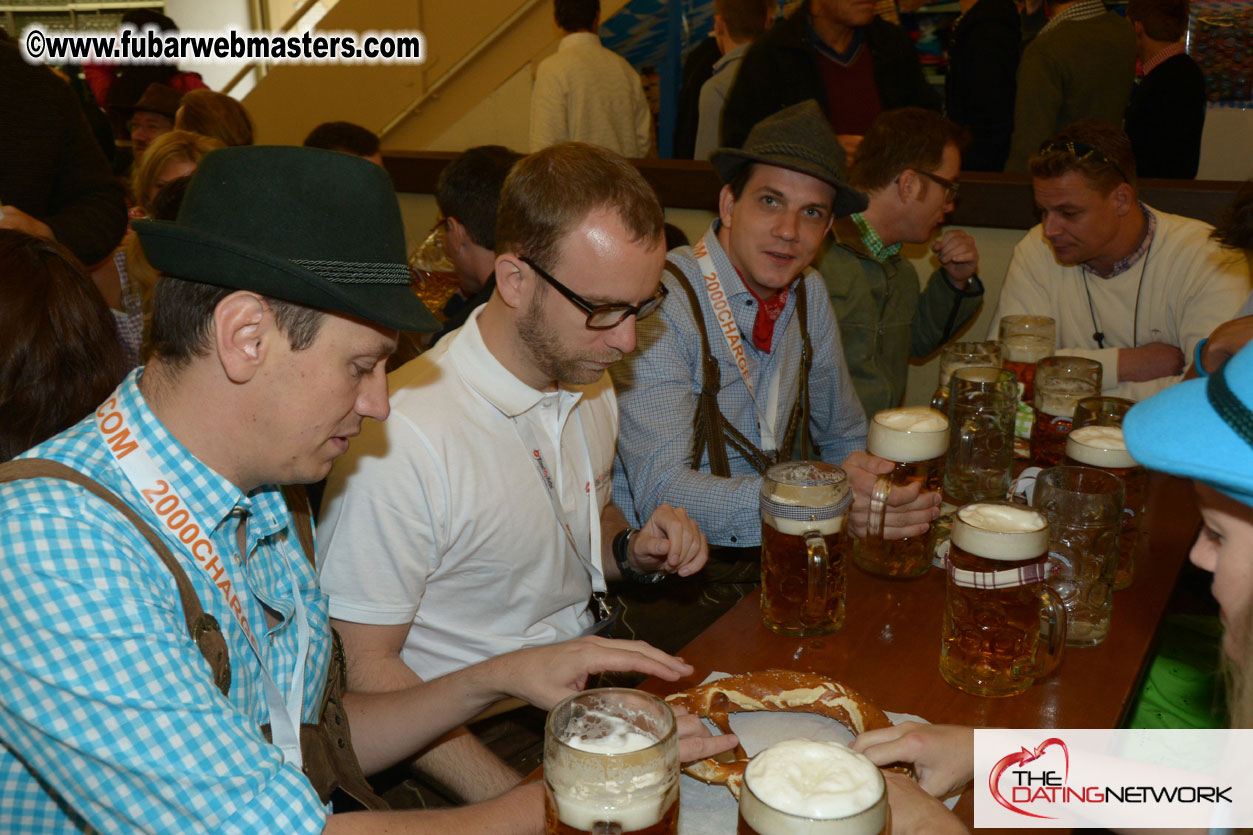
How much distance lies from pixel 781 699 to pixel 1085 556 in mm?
612

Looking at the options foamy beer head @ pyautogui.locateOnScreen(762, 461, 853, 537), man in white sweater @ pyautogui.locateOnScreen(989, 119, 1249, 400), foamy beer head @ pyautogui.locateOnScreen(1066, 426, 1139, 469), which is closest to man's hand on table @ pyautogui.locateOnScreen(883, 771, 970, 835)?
foamy beer head @ pyautogui.locateOnScreen(762, 461, 853, 537)

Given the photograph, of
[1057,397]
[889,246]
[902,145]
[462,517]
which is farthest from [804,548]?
[902,145]

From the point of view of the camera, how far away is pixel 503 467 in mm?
1761

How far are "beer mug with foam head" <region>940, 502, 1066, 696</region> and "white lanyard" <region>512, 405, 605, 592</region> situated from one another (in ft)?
2.27

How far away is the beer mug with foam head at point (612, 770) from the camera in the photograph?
94 centimetres

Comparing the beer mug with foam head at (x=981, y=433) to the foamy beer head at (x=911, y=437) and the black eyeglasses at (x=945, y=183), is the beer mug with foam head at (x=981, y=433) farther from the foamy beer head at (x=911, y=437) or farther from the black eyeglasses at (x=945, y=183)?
the black eyeglasses at (x=945, y=183)

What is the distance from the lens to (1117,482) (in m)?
1.64

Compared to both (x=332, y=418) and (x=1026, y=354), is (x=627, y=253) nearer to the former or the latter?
(x=332, y=418)

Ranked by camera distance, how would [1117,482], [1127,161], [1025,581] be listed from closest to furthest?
[1025,581], [1117,482], [1127,161]

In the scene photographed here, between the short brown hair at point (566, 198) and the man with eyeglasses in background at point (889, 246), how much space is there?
1395 mm

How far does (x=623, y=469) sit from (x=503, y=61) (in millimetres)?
5014

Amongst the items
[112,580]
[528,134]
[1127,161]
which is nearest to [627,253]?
[112,580]

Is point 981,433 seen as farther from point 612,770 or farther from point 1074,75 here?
point 1074,75

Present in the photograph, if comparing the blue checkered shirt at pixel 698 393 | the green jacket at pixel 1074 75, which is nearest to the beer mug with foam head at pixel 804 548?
the blue checkered shirt at pixel 698 393
